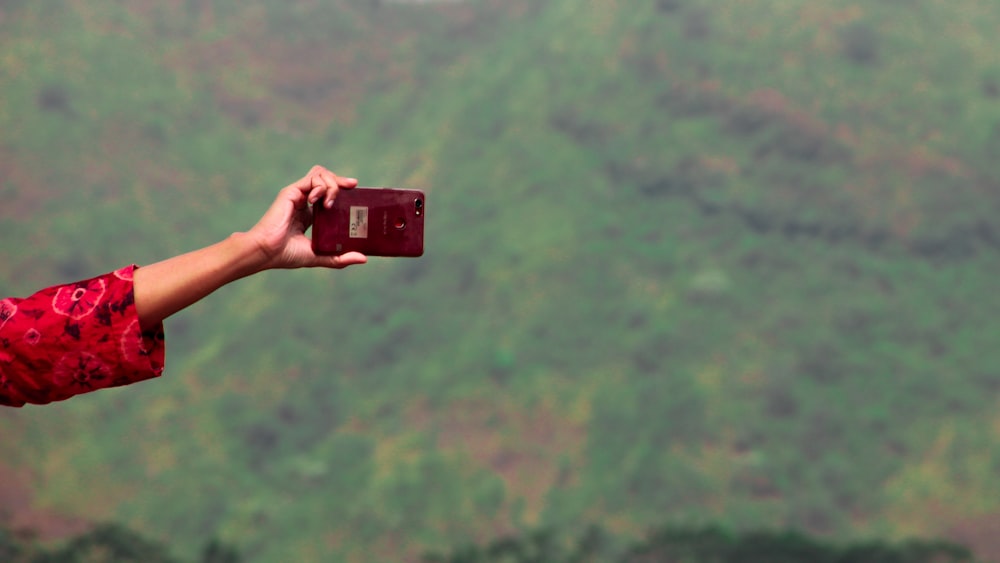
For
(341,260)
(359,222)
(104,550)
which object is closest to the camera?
(341,260)

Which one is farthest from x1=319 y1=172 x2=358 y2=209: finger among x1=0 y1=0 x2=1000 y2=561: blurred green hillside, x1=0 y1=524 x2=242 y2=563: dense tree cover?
x1=0 y1=524 x2=242 y2=563: dense tree cover

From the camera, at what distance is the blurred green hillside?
2.98 metres

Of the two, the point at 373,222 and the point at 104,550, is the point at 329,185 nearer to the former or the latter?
the point at 373,222

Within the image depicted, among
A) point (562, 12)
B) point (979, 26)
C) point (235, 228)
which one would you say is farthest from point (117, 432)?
point (979, 26)

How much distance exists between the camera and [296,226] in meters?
0.79

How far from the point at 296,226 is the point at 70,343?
0.57 ft

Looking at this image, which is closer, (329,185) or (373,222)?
(329,185)

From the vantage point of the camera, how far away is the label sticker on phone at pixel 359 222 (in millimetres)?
913

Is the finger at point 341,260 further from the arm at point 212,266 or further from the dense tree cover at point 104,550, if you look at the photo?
the dense tree cover at point 104,550

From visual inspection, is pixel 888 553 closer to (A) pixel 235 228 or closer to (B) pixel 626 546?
(B) pixel 626 546

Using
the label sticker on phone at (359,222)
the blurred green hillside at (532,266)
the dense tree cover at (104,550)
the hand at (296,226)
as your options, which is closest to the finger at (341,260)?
the hand at (296,226)

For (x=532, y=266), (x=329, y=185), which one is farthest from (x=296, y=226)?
(x=532, y=266)

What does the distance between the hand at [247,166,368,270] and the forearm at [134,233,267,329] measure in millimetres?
28

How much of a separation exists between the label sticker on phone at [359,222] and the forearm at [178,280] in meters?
0.23
